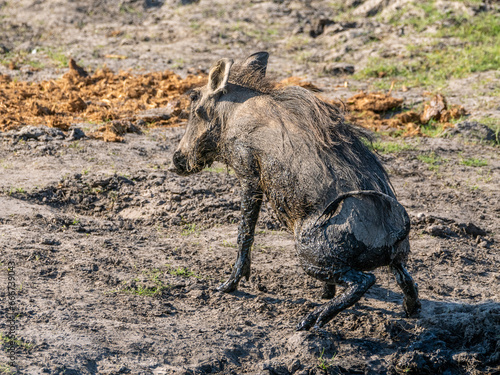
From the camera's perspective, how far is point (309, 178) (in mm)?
4035

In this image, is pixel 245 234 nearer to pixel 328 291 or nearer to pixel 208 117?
pixel 328 291

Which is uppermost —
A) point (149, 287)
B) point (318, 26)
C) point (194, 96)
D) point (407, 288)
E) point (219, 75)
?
point (219, 75)

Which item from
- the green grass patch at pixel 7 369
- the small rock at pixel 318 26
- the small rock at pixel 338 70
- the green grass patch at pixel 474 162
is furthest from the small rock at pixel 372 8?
the green grass patch at pixel 7 369

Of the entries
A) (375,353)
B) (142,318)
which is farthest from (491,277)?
(142,318)

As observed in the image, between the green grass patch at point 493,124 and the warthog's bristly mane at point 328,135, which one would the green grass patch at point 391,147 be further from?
the warthog's bristly mane at point 328,135

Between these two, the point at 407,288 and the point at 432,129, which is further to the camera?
the point at 432,129

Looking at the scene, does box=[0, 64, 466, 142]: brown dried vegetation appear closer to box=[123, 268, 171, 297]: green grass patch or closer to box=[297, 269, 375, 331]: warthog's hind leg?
box=[123, 268, 171, 297]: green grass patch

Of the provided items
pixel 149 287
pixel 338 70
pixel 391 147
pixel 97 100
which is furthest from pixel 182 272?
pixel 338 70

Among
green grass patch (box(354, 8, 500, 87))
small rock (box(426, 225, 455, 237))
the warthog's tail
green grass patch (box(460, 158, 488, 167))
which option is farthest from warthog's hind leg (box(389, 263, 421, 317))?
green grass patch (box(354, 8, 500, 87))

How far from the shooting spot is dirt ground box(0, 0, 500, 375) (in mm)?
3809

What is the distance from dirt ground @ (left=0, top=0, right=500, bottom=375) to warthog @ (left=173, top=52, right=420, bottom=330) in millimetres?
320

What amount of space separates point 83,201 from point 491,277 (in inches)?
153

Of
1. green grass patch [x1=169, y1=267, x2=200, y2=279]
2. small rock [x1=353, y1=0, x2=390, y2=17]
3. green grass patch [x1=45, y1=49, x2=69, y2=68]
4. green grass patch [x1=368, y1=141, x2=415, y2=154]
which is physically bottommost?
green grass patch [x1=368, y1=141, x2=415, y2=154]

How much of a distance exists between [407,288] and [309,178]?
1070 millimetres
